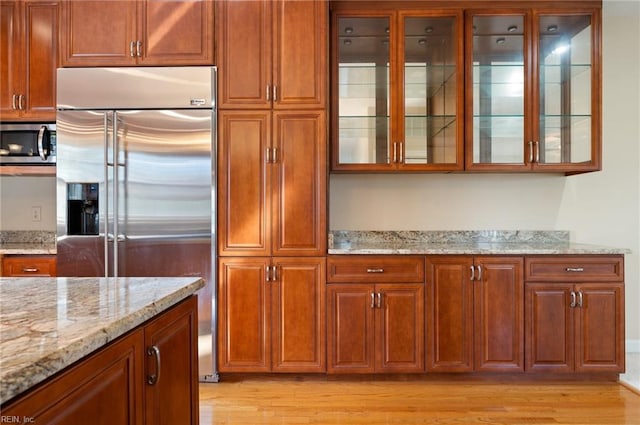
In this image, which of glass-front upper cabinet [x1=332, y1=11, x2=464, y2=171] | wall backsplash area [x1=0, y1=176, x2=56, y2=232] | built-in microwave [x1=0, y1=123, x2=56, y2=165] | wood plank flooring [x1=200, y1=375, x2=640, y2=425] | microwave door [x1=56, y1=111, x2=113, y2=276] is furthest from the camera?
wall backsplash area [x1=0, y1=176, x2=56, y2=232]

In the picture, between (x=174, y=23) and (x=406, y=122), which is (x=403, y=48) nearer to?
(x=406, y=122)

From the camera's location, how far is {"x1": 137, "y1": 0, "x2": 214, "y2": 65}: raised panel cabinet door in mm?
2502

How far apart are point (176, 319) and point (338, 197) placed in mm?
2030

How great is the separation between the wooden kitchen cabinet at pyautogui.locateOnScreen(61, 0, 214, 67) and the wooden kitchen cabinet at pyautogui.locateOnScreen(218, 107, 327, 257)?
20.5 inches

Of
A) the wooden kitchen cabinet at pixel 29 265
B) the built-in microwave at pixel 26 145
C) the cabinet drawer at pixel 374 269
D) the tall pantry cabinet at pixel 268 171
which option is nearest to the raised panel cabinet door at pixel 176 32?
the tall pantry cabinet at pixel 268 171

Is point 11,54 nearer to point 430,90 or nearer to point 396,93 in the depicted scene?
point 396,93

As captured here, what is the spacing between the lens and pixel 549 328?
2.46 metres

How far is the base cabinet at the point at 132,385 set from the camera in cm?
67

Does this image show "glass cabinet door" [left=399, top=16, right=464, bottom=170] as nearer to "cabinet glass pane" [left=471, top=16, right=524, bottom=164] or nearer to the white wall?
"cabinet glass pane" [left=471, top=16, right=524, bottom=164]

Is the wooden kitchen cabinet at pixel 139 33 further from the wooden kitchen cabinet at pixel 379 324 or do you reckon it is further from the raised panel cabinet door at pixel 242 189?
the wooden kitchen cabinet at pixel 379 324

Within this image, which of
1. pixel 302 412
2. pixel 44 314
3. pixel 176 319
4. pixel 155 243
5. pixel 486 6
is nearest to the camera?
pixel 44 314

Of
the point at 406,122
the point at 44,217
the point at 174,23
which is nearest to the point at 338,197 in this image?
the point at 406,122

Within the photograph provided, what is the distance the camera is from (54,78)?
260 centimetres

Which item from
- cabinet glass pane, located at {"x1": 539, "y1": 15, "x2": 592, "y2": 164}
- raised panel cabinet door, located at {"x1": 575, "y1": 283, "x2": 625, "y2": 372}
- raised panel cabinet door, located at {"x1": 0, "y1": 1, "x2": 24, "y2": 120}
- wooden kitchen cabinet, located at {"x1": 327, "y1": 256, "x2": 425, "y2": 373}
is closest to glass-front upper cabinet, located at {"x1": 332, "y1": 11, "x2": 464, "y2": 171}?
cabinet glass pane, located at {"x1": 539, "y1": 15, "x2": 592, "y2": 164}
